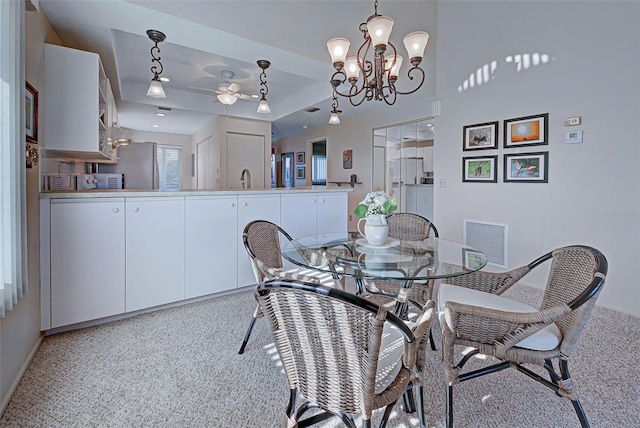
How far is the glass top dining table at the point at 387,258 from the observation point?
164 cm

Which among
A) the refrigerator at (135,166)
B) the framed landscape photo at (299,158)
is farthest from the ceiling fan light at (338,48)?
the framed landscape photo at (299,158)

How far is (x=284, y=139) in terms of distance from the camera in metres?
9.23

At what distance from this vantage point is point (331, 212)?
388cm

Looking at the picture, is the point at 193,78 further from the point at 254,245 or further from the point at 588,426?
the point at 588,426

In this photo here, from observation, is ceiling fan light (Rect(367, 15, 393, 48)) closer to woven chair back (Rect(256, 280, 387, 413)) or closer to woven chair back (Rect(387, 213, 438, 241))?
woven chair back (Rect(387, 213, 438, 241))

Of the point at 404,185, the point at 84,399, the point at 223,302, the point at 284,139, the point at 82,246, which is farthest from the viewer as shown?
the point at 284,139

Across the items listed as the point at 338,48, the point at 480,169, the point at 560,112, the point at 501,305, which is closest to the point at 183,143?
the point at 338,48

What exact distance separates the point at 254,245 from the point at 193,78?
4.10 m

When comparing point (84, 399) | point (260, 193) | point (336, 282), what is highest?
point (260, 193)

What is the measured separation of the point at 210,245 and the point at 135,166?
259 centimetres

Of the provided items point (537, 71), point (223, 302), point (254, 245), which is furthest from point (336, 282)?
point (537, 71)

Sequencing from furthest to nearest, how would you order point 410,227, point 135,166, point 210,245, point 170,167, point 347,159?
point 170,167 < point 347,159 < point 135,166 < point 210,245 < point 410,227

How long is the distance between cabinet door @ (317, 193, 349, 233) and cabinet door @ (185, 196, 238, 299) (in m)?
1.06

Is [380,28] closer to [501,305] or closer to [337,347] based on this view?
[501,305]
